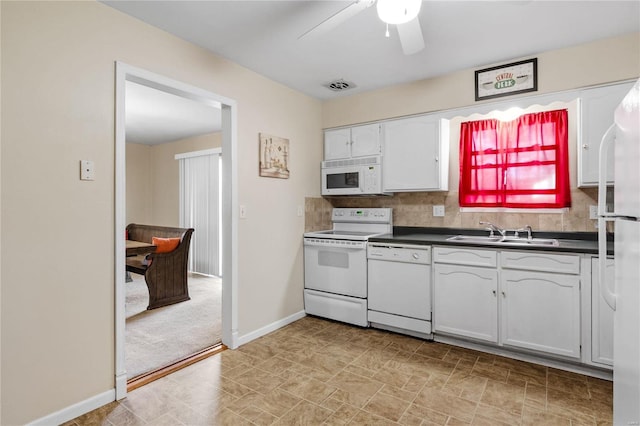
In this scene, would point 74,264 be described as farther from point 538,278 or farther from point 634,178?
point 538,278

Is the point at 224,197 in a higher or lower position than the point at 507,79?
lower

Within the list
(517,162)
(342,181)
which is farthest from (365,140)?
(517,162)

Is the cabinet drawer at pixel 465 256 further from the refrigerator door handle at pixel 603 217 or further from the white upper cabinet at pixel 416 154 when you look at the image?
the refrigerator door handle at pixel 603 217

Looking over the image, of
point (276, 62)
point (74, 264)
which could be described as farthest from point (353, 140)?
point (74, 264)

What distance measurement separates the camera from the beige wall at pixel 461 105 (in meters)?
2.53

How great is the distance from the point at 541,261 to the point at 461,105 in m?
1.52

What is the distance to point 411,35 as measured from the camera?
1.92 meters

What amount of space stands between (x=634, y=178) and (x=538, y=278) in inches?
67.0

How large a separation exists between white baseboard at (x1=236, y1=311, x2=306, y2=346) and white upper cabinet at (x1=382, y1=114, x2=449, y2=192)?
1.66 metres

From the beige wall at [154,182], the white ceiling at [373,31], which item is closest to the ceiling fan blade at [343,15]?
the white ceiling at [373,31]

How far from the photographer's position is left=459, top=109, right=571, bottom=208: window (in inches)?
114

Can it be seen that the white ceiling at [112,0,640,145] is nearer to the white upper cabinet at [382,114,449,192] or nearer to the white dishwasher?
the white upper cabinet at [382,114,449,192]

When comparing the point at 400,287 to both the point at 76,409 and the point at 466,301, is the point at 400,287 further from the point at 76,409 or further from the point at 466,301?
the point at 76,409

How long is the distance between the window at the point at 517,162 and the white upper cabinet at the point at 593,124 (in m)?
0.28
